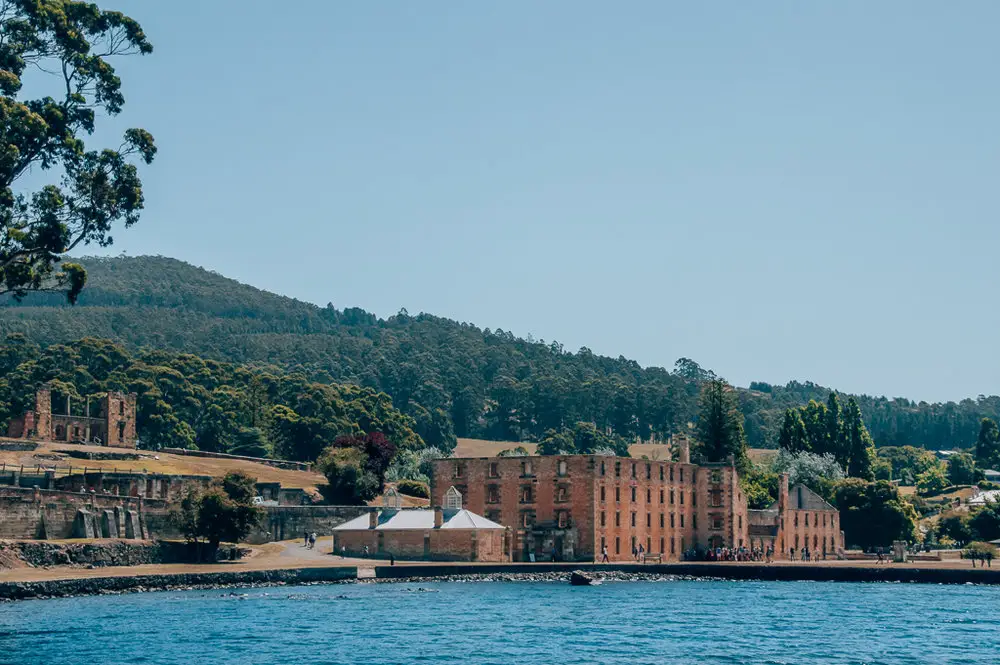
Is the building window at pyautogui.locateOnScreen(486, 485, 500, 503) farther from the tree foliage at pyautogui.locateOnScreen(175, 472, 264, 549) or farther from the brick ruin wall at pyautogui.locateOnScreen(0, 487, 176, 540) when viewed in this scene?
the brick ruin wall at pyautogui.locateOnScreen(0, 487, 176, 540)

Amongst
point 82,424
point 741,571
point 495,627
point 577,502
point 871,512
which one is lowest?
point 495,627

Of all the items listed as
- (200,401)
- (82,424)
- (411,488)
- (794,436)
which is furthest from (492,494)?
(200,401)

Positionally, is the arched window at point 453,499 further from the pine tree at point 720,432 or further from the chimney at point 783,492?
the pine tree at point 720,432

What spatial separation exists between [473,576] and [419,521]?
767 centimetres

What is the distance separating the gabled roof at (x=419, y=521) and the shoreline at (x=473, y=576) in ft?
12.5

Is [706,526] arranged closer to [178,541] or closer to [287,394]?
[178,541]

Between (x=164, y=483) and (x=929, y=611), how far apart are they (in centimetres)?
6078

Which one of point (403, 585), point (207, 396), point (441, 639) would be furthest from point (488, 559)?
point (207, 396)

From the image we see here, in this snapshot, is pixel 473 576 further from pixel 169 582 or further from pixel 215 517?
pixel 169 582

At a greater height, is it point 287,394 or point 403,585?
point 287,394

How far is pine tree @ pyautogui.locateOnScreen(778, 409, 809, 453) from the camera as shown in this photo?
516ft

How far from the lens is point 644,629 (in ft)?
206

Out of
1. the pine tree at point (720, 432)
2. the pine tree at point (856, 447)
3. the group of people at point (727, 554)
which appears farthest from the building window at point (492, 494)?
the pine tree at point (856, 447)

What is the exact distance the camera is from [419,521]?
96938 millimetres
